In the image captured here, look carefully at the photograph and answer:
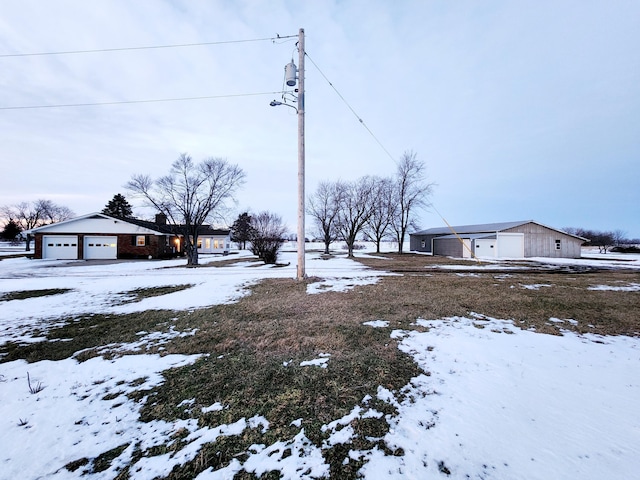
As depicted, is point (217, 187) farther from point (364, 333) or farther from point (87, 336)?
point (364, 333)

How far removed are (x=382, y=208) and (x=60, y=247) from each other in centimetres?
3728

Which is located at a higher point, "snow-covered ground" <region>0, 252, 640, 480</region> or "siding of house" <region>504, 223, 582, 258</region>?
"siding of house" <region>504, 223, 582, 258</region>

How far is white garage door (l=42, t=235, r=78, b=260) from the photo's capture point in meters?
25.7

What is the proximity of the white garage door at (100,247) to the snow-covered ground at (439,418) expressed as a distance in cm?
2817

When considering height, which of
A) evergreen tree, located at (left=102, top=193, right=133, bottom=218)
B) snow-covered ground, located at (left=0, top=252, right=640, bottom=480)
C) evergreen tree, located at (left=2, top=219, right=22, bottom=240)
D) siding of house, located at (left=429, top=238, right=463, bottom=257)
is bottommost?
snow-covered ground, located at (left=0, top=252, right=640, bottom=480)

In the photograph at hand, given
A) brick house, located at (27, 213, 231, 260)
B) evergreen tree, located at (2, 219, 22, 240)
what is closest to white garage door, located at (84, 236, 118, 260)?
brick house, located at (27, 213, 231, 260)

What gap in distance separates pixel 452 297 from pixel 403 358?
16.2 feet

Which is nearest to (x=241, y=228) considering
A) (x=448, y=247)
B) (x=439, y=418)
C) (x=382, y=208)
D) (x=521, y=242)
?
(x=382, y=208)

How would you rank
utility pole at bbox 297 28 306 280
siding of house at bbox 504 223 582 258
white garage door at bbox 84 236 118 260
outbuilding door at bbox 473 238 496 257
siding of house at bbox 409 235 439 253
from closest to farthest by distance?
utility pole at bbox 297 28 306 280 < white garage door at bbox 84 236 118 260 < outbuilding door at bbox 473 238 496 257 < siding of house at bbox 504 223 582 258 < siding of house at bbox 409 235 439 253

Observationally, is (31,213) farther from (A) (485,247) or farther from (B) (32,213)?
(A) (485,247)

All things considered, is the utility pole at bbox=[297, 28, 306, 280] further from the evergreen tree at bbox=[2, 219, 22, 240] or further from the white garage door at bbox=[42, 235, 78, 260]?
the evergreen tree at bbox=[2, 219, 22, 240]

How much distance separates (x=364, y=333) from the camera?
196 inches

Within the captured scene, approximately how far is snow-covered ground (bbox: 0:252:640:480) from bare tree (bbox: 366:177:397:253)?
1263 inches

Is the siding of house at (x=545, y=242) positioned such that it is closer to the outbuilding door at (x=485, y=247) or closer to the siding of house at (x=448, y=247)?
the outbuilding door at (x=485, y=247)
